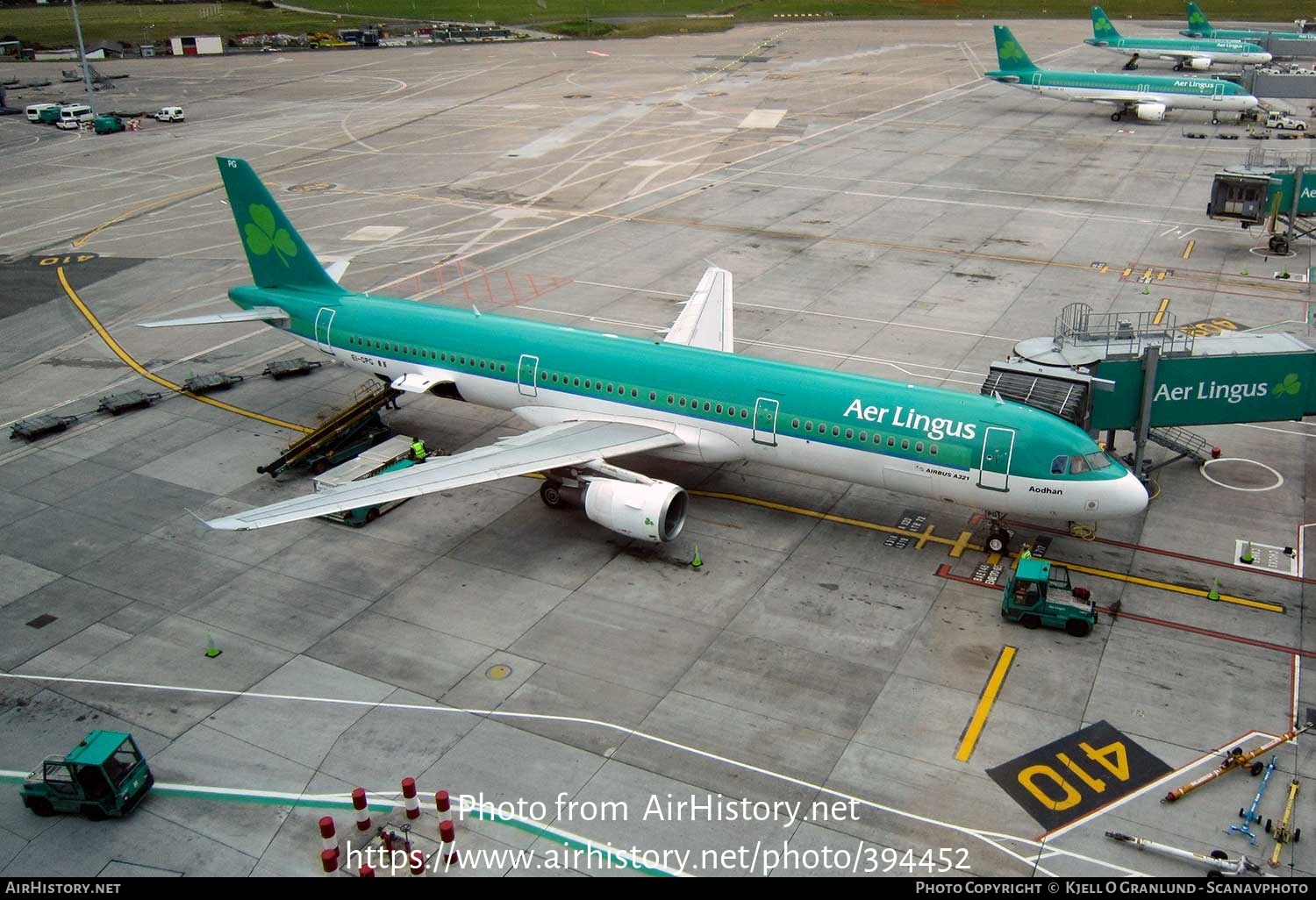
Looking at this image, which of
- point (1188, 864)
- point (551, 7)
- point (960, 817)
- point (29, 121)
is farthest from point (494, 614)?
point (551, 7)

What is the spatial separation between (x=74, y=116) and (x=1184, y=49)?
115m

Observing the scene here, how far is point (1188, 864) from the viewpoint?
21344 millimetres

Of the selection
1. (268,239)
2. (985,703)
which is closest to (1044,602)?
(985,703)

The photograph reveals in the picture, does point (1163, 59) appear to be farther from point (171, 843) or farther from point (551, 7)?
point (171, 843)

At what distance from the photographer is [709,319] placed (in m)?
43.1

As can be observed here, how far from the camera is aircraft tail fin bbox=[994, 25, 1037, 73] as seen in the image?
102 metres

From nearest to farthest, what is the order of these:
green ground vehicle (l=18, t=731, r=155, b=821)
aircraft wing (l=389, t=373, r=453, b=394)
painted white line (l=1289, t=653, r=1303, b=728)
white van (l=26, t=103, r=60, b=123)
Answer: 1. green ground vehicle (l=18, t=731, r=155, b=821)
2. painted white line (l=1289, t=653, r=1303, b=728)
3. aircraft wing (l=389, t=373, r=453, b=394)
4. white van (l=26, t=103, r=60, b=123)

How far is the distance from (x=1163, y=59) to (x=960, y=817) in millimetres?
123778

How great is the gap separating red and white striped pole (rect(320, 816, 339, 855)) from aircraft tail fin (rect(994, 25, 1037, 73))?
328 ft

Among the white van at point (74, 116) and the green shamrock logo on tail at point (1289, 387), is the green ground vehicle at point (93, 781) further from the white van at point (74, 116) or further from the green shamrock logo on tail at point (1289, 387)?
the white van at point (74, 116)

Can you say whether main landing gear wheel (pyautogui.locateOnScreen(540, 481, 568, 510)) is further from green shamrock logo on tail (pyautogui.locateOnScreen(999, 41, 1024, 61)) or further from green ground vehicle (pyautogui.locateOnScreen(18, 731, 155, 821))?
green shamrock logo on tail (pyautogui.locateOnScreen(999, 41, 1024, 61))

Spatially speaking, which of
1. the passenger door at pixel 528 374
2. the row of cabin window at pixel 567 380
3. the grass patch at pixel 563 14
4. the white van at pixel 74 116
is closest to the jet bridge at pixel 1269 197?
the row of cabin window at pixel 567 380

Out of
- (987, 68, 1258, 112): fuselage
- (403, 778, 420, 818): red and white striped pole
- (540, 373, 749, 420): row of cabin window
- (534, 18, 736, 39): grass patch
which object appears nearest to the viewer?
(403, 778, 420, 818): red and white striped pole

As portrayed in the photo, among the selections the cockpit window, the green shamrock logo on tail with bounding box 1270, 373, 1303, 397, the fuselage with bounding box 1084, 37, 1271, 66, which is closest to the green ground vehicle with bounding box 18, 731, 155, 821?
the cockpit window
